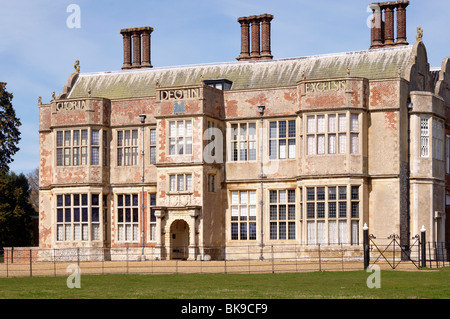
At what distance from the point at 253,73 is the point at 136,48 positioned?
8933 millimetres

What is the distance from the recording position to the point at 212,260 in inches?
1750

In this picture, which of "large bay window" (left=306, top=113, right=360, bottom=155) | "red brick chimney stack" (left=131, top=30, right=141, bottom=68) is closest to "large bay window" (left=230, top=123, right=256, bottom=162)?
"large bay window" (left=306, top=113, right=360, bottom=155)

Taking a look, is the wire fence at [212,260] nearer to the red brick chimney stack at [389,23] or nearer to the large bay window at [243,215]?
the large bay window at [243,215]

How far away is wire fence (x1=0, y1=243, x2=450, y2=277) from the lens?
37188mm

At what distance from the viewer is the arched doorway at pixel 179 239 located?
45375 mm

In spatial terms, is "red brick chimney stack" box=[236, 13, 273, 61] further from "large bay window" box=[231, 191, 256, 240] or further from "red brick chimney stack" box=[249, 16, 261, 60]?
"large bay window" box=[231, 191, 256, 240]

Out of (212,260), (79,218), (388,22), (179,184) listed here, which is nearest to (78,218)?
(79,218)

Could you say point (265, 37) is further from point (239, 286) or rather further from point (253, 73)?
point (239, 286)

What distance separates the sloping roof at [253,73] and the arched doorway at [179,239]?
7.21 metres

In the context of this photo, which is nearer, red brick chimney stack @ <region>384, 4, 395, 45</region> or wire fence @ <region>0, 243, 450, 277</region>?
wire fence @ <region>0, 243, 450, 277</region>

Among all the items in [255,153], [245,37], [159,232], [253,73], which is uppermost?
[245,37]

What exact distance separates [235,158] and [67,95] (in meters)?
11.1

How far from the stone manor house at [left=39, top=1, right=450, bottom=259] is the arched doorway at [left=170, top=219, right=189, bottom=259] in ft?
0.36

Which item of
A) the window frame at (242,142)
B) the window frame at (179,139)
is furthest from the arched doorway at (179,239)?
the window frame at (242,142)
